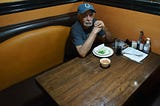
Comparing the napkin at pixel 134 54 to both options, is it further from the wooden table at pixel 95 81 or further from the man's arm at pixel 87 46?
the man's arm at pixel 87 46

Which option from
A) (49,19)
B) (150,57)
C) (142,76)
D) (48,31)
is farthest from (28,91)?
(150,57)

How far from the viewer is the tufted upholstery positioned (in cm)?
161

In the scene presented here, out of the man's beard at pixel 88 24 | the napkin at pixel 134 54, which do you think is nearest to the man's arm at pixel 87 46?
the man's beard at pixel 88 24

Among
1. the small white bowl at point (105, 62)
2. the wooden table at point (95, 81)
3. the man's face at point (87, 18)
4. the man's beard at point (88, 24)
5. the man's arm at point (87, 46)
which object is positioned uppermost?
the man's face at point (87, 18)

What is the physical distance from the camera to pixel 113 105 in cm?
107

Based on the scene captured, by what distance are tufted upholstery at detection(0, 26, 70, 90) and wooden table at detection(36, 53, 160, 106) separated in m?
0.47

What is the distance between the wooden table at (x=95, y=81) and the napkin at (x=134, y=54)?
53mm

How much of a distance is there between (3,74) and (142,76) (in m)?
1.38

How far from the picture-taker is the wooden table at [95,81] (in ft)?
3.71

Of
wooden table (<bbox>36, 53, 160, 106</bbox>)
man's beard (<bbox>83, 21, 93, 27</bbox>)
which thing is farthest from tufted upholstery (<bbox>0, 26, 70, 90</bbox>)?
wooden table (<bbox>36, 53, 160, 106</bbox>)

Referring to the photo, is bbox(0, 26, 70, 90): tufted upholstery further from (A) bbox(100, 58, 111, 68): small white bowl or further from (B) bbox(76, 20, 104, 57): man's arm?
(A) bbox(100, 58, 111, 68): small white bowl

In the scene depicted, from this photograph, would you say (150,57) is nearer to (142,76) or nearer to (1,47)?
(142,76)

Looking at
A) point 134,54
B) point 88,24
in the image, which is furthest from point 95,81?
point 88,24

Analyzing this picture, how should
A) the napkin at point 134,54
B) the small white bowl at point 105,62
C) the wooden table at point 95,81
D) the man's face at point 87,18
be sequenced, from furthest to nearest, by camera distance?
the man's face at point 87,18 < the napkin at point 134,54 < the small white bowl at point 105,62 < the wooden table at point 95,81
